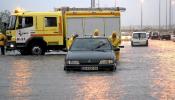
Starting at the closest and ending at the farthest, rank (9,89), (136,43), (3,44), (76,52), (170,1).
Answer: (9,89) → (76,52) → (3,44) → (136,43) → (170,1)

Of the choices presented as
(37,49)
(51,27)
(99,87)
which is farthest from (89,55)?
(37,49)

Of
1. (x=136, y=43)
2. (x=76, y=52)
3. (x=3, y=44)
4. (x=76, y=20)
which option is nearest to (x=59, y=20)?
(x=76, y=20)

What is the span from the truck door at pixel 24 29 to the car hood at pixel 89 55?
13924 mm

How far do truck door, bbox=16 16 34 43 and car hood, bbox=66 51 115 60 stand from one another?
13.9 meters

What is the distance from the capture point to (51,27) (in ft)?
113

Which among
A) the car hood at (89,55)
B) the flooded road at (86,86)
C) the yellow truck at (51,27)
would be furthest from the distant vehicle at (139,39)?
the flooded road at (86,86)

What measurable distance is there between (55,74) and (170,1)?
378 ft

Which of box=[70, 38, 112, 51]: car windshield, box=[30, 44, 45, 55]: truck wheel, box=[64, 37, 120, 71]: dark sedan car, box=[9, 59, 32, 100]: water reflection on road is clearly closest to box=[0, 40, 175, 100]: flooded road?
box=[9, 59, 32, 100]: water reflection on road

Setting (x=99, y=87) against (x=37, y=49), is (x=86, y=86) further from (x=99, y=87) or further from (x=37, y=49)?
(x=37, y=49)

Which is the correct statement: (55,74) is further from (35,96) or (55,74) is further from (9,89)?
(35,96)

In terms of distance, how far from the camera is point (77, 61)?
20125 mm

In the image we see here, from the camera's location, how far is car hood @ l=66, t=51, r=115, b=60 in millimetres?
20156

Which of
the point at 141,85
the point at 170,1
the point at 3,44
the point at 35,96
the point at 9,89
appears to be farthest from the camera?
the point at 170,1

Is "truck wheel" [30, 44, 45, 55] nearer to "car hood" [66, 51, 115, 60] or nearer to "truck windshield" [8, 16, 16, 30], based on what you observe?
"truck windshield" [8, 16, 16, 30]
